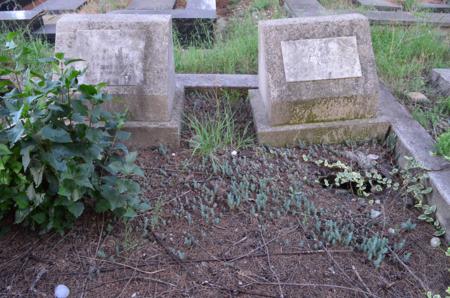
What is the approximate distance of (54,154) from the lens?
176 centimetres

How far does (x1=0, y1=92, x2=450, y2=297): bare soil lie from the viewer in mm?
1892

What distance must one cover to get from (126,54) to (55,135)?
1.11 m

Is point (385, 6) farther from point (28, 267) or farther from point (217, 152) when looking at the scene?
point (28, 267)

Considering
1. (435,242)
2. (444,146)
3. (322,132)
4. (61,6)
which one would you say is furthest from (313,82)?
(61,6)

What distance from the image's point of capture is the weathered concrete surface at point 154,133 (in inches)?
107

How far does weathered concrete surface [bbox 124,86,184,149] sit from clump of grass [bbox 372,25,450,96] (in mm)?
1804

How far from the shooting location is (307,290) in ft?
6.15

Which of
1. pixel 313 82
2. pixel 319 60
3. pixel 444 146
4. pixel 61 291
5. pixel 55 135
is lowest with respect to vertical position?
pixel 61 291

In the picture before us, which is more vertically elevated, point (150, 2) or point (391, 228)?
point (150, 2)

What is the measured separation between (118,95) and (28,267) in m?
1.15

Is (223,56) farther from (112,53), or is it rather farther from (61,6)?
(61,6)

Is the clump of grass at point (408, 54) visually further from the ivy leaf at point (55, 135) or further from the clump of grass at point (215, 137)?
the ivy leaf at point (55, 135)

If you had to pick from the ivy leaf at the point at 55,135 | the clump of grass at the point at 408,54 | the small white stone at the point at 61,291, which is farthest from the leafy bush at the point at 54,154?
the clump of grass at the point at 408,54

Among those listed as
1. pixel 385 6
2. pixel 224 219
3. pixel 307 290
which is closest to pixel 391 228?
pixel 307 290
